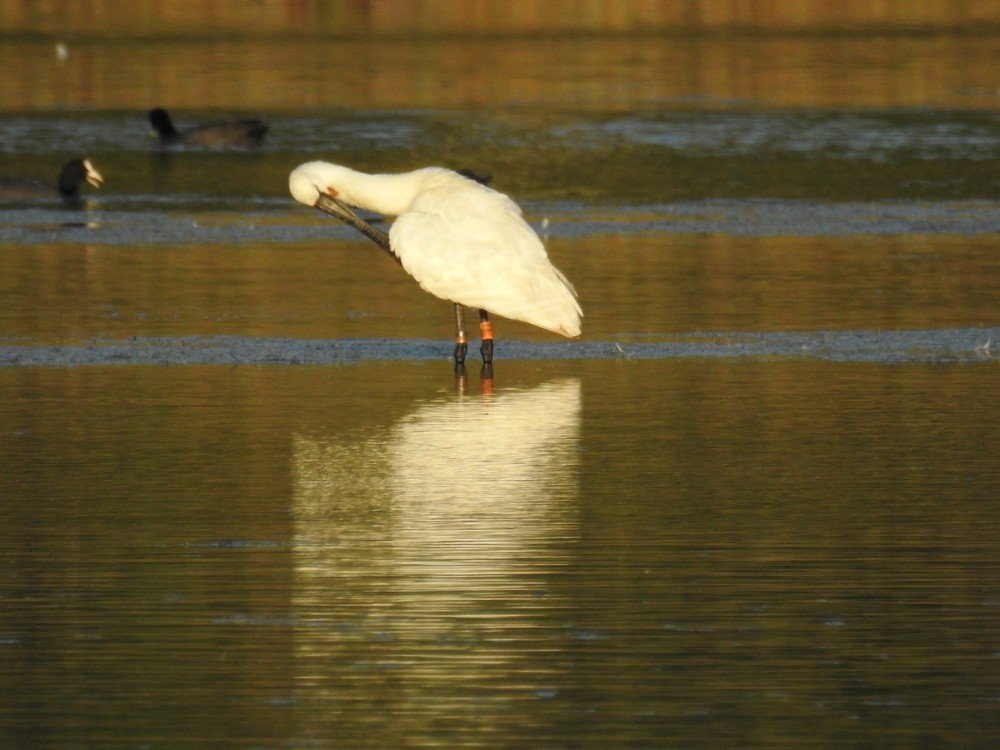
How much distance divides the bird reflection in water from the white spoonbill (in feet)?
3.85

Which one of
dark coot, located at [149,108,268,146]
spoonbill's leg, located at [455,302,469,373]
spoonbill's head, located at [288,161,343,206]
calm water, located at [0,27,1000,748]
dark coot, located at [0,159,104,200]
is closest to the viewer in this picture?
calm water, located at [0,27,1000,748]

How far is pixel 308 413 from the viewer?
1168cm

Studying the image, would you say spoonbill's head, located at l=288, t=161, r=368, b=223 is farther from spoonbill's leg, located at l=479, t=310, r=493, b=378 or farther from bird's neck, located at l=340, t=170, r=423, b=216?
spoonbill's leg, located at l=479, t=310, r=493, b=378

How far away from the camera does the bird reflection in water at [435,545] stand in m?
7.27

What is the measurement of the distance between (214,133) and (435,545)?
20.9 m

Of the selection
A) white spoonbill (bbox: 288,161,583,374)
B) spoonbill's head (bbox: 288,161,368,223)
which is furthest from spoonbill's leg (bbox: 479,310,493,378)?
spoonbill's head (bbox: 288,161,368,223)

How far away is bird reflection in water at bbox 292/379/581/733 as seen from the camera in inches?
286

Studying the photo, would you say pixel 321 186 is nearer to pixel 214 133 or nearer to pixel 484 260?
pixel 484 260

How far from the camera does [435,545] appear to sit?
8758 mm

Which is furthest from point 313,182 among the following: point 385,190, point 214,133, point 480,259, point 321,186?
point 214,133

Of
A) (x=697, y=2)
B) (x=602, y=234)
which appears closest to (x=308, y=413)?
(x=602, y=234)

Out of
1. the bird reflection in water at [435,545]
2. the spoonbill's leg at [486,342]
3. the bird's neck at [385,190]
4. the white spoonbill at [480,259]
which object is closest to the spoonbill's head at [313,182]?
the bird's neck at [385,190]

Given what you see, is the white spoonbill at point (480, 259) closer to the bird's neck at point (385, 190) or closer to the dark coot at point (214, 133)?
the bird's neck at point (385, 190)

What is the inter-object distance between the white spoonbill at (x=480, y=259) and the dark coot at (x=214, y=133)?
15303mm
